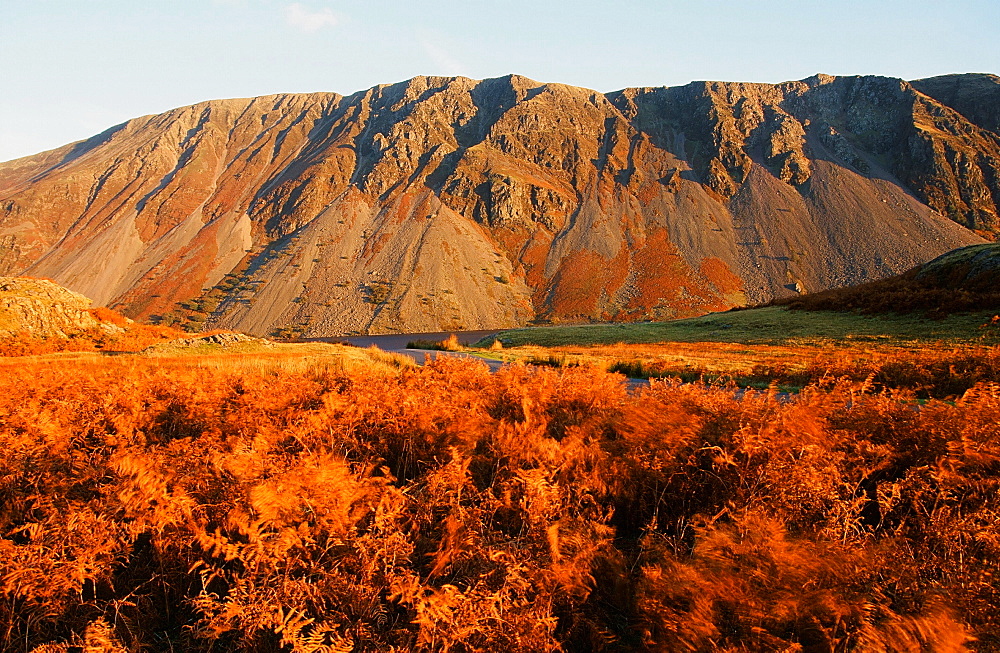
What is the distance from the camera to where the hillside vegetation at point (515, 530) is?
9.10 feet

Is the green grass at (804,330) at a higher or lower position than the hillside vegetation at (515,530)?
lower

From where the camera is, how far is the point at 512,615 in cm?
293

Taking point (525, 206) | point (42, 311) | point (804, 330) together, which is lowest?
point (804, 330)

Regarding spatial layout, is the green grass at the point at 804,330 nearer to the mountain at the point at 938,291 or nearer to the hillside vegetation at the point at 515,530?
the mountain at the point at 938,291

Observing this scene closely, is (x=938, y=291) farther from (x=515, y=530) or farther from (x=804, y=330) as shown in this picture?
(x=515, y=530)

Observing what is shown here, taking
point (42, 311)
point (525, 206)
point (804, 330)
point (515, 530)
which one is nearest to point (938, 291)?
point (804, 330)

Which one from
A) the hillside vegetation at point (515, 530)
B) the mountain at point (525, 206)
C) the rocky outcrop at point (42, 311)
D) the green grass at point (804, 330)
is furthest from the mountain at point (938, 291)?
the mountain at point (525, 206)

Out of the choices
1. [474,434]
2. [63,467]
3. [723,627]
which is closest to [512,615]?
[723,627]

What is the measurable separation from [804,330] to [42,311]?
40.6 metres

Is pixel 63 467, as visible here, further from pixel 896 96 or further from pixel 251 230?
pixel 896 96

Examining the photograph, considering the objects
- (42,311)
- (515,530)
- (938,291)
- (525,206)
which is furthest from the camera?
(525,206)

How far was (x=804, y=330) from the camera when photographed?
90.6ft

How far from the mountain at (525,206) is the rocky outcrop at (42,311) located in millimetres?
61541

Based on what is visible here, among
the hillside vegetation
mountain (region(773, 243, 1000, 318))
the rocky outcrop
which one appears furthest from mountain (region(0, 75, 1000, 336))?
the hillside vegetation
